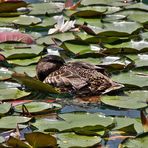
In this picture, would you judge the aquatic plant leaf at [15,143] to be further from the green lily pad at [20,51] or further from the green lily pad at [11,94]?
the green lily pad at [20,51]

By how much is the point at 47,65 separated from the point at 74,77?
0.29 metres

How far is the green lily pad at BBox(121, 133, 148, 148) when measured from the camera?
13.6 feet

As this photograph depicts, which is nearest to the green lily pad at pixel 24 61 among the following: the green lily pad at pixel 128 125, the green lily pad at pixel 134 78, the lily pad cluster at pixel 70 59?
the lily pad cluster at pixel 70 59

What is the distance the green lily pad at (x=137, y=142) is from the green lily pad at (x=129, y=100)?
0.60 metres

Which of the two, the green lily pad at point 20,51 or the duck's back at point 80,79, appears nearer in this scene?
the duck's back at point 80,79

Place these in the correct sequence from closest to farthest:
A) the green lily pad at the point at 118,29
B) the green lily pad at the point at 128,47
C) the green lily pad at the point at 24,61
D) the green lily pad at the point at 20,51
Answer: the green lily pad at the point at 24,61 → the green lily pad at the point at 20,51 → the green lily pad at the point at 128,47 → the green lily pad at the point at 118,29

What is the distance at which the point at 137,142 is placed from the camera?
4.19 m

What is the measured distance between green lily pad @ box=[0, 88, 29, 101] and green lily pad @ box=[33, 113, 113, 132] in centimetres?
49

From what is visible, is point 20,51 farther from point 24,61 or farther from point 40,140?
point 40,140

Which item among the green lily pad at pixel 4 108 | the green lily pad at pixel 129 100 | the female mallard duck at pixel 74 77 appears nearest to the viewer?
the green lily pad at pixel 4 108

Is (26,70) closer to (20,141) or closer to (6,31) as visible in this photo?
(6,31)

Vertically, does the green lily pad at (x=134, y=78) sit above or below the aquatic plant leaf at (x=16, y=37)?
below

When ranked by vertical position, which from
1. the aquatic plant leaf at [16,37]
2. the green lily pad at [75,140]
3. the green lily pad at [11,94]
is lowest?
the green lily pad at [75,140]

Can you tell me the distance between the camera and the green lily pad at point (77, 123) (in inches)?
174
